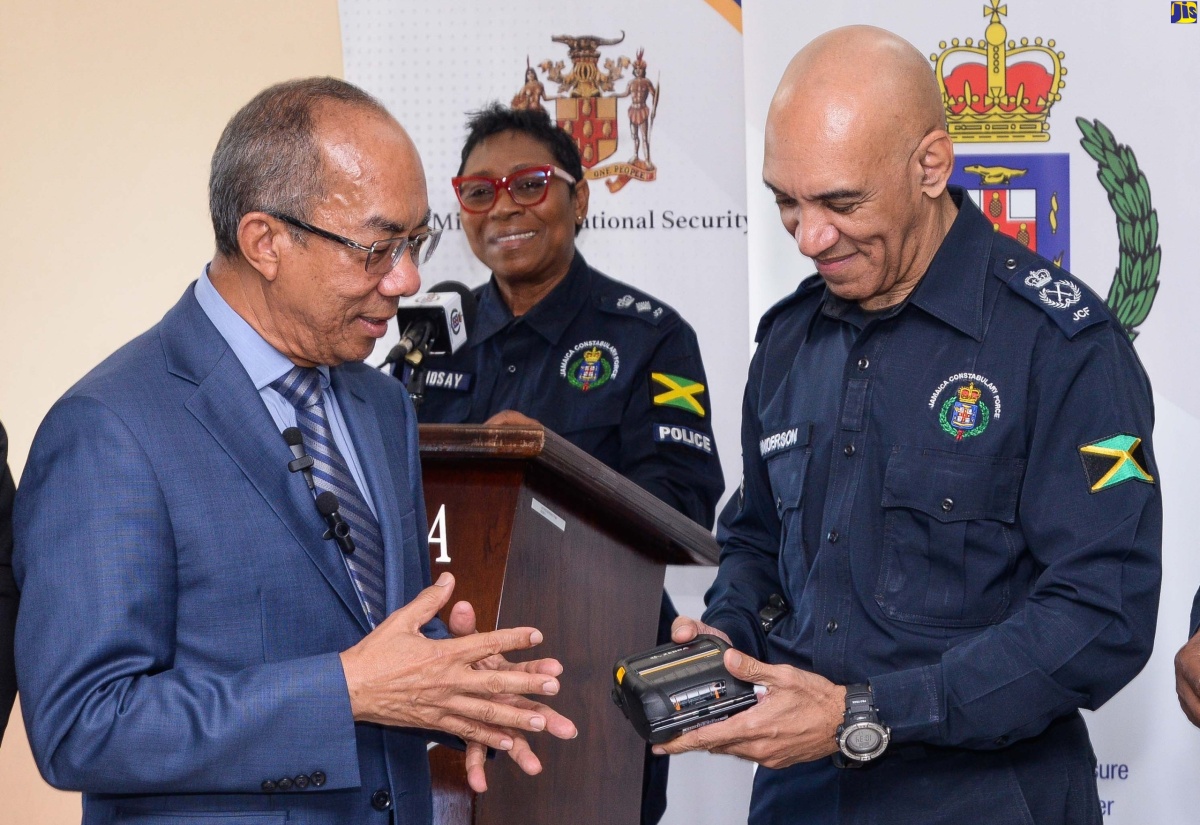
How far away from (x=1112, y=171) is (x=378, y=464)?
104 inches

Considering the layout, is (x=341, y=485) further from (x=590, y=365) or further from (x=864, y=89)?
(x=590, y=365)

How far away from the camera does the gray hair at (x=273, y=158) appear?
1.89 meters

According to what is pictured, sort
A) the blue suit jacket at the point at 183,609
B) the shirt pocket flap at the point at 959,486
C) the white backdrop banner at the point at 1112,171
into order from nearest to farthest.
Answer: the blue suit jacket at the point at 183,609
the shirt pocket flap at the point at 959,486
the white backdrop banner at the point at 1112,171

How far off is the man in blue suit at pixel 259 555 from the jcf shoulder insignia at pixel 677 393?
1428mm

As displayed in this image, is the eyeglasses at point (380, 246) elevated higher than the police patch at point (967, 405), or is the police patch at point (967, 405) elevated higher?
the eyeglasses at point (380, 246)

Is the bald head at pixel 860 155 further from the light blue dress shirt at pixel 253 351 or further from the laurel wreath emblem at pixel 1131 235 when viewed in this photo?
the laurel wreath emblem at pixel 1131 235

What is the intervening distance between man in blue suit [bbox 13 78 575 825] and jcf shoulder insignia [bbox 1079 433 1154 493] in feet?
2.88

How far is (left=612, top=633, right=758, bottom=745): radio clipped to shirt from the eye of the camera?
189cm

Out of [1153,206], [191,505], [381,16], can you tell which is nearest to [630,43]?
[381,16]

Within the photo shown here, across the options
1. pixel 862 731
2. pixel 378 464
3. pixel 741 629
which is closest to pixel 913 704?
pixel 862 731

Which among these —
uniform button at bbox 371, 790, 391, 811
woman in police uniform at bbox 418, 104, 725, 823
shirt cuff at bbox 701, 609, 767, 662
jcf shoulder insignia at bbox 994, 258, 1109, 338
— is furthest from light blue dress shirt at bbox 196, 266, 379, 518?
woman in police uniform at bbox 418, 104, 725, 823

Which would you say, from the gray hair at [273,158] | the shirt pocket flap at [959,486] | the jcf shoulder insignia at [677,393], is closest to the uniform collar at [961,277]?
the shirt pocket flap at [959,486]

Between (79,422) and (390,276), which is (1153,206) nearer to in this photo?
(390,276)

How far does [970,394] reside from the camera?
2.10 meters
